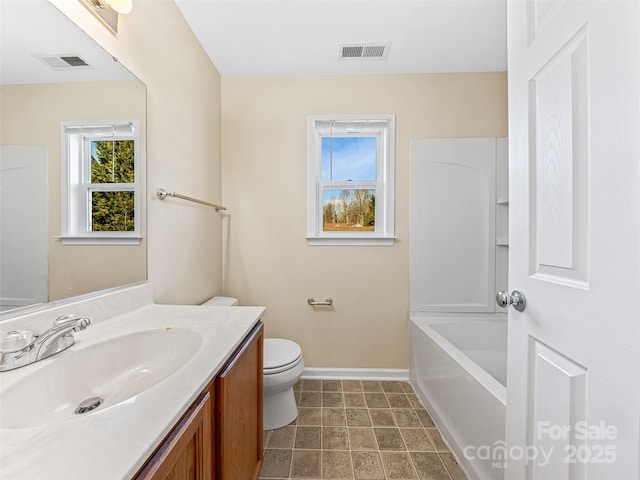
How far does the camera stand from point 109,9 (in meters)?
1.05

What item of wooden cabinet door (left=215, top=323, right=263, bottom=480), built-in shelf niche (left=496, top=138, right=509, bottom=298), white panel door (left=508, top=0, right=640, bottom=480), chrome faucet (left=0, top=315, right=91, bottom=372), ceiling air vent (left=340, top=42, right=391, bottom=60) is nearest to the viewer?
white panel door (left=508, top=0, right=640, bottom=480)

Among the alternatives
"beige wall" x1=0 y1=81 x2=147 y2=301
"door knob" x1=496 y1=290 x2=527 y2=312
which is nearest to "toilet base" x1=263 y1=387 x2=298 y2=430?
"beige wall" x1=0 y1=81 x2=147 y2=301

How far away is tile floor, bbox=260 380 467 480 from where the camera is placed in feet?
4.35

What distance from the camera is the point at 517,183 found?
2.85ft

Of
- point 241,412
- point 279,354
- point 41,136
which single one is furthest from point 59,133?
point 279,354

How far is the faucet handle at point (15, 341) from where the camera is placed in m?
0.66

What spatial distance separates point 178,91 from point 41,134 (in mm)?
937

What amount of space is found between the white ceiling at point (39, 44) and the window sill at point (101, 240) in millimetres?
458

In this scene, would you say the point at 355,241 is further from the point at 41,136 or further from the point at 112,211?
the point at 41,136

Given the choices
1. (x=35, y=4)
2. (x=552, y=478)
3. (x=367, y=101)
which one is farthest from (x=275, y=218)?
(x=552, y=478)

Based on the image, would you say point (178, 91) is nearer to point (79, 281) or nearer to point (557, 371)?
point (79, 281)

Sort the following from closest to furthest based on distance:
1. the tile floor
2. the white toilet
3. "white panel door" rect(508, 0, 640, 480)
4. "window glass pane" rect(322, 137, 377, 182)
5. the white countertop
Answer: the white countertop < "white panel door" rect(508, 0, 640, 480) < the tile floor < the white toilet < "window glass pane" rect(322, 137, 377, 182)

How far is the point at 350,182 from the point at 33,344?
1989 millimetres

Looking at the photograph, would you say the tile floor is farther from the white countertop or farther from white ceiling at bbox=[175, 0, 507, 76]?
white ceiling at bbox=[175, 0, 507, 76]
